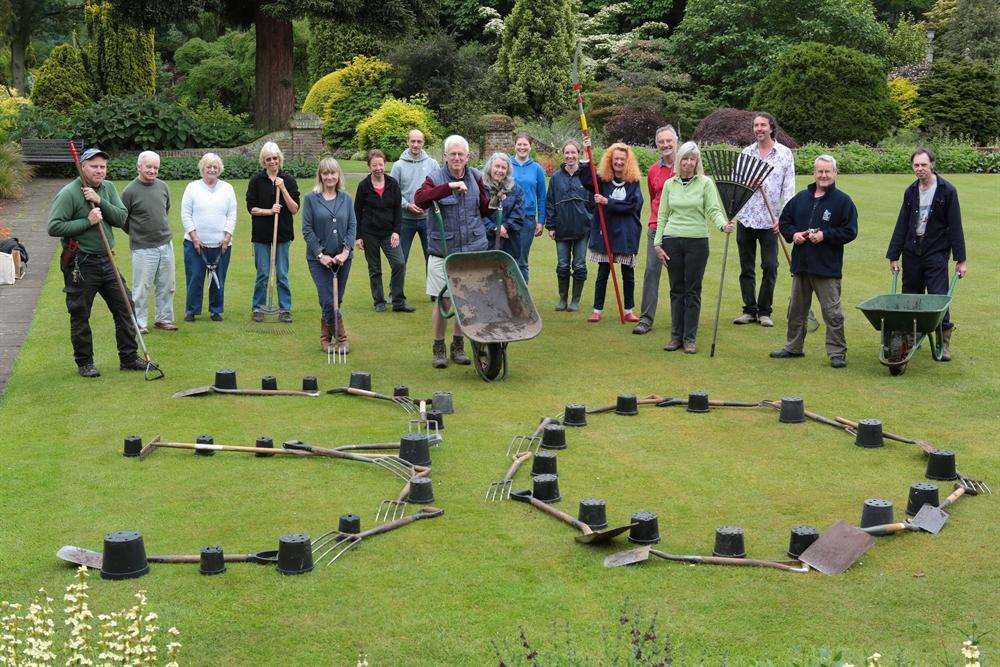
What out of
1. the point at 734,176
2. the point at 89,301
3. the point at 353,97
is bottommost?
the point at 89,301

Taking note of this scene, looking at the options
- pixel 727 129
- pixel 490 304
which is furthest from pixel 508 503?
pixel 727 129

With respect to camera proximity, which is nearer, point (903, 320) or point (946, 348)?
point (903, 320)

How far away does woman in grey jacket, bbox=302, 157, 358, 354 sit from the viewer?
487 inches

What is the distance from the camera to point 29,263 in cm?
1830

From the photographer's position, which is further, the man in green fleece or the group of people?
the group of people

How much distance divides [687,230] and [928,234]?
7.45 feet

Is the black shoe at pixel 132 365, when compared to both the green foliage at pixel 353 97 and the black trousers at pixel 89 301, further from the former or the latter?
the green foliage at pixel 353 97

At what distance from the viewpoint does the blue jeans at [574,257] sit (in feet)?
45.6

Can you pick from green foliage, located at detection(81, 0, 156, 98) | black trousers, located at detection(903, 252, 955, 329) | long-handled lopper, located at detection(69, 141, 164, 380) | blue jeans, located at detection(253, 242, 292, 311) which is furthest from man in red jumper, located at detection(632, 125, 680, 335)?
green foliage, located at detection(81, 0, 156, 98)

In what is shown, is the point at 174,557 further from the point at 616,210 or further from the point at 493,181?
the point at 616,210

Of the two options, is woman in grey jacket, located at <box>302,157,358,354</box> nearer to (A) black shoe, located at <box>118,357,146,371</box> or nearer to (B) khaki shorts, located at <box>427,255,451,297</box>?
(B) khaki shorts, located at <box>427,255,451,297</box>

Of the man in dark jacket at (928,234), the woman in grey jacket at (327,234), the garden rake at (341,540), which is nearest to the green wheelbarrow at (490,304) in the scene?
the woman in grey jacket at (327,234)

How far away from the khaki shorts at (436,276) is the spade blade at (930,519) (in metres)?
5.55

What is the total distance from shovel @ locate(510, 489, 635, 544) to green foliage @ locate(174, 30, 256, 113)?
42.4 metres
